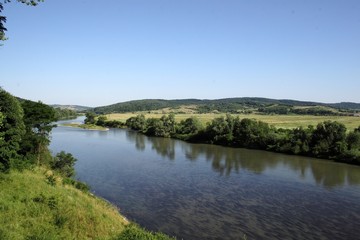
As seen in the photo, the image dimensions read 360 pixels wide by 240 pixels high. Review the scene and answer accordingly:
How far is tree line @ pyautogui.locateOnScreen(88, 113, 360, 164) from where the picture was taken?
188ft

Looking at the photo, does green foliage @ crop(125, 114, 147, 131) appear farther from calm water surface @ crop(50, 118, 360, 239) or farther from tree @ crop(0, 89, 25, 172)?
tree @ crop(0, 89, 25, 172)

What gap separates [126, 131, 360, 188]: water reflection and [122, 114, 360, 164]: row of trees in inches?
126

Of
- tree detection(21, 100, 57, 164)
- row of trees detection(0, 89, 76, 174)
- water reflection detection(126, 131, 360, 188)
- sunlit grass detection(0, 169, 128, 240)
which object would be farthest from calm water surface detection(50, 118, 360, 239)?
sunlit grass detection(0, 169, 128, 240)

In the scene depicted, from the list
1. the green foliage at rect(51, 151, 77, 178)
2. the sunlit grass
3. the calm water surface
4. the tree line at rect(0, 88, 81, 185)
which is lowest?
the calm water surface

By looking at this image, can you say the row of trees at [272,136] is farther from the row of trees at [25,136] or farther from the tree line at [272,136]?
the row of trees at [25,136]

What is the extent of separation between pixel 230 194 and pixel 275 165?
19019 mm

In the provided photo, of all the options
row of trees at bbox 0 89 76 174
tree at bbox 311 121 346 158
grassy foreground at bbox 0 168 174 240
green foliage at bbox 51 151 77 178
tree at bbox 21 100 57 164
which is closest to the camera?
grassy foreground at bbox 0 168 174 240

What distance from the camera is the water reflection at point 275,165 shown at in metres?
42.2

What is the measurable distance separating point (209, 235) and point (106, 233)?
9719 mm

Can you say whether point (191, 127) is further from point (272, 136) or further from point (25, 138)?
point (25, 138)

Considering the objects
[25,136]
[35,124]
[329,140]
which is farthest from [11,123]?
[329,140]

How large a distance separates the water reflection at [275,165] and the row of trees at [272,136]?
10.5 ft

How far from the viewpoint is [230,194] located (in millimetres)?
32906

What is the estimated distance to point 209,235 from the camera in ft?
73.7
